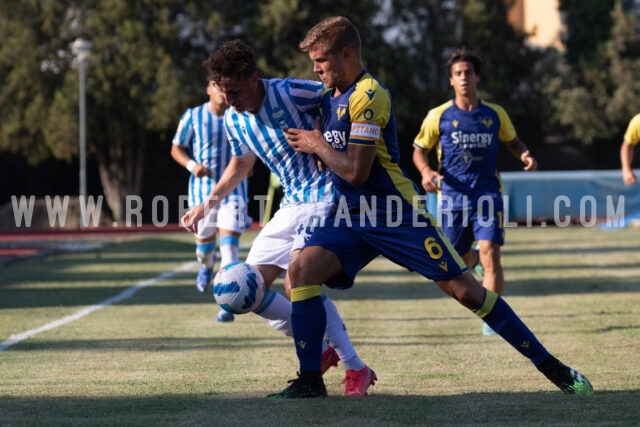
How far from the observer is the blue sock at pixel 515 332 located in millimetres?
6023

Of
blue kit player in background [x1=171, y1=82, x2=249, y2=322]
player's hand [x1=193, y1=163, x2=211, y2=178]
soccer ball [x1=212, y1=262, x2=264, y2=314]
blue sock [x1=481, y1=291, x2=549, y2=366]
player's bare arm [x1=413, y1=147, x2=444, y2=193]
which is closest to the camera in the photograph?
blue sock [x1=481, y1=291, x2=549, y2=366]

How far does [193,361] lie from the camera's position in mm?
7648

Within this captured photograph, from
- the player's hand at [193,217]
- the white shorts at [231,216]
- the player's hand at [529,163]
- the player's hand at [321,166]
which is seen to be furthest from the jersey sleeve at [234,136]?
the white shorts at [231,216]

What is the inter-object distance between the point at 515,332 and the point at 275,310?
1397 mm

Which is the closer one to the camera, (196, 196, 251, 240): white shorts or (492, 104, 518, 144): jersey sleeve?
(492, 104, 518, 144): jersey sleeve

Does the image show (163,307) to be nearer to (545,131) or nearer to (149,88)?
(149,88)

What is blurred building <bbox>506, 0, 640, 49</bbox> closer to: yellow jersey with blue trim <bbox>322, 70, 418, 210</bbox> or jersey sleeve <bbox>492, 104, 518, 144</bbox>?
jersey sleeve <bbox>492, 104, 518, 144</bbox>

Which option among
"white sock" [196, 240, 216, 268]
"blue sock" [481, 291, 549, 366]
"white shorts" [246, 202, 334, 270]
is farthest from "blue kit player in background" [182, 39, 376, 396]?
"white sock" [196, 240, 216, 268]

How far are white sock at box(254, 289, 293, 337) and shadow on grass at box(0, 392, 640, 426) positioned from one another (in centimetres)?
59

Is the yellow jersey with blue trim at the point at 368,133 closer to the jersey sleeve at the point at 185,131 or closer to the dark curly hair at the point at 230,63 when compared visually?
the dark curly hair at the point at 230,63

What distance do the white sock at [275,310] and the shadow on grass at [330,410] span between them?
0.59 meters

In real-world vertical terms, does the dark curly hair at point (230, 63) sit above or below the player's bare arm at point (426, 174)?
above

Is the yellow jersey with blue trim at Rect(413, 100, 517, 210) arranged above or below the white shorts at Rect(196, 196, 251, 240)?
above

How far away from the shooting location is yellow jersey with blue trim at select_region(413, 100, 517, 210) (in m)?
9.52
